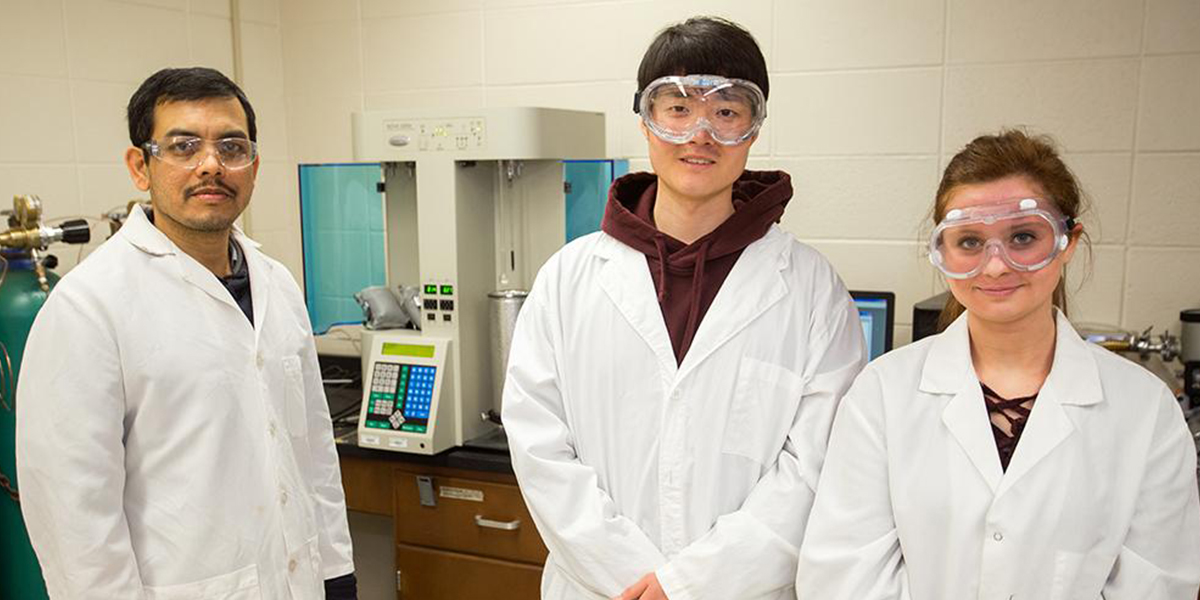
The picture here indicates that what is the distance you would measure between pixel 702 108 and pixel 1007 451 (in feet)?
2.34

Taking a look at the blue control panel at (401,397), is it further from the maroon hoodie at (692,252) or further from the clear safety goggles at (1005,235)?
the clear safety goggles at (1005,235)

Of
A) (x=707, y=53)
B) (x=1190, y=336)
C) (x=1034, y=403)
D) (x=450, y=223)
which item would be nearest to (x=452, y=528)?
(x=450, y=223)

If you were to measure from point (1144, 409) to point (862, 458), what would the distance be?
38 centimetres

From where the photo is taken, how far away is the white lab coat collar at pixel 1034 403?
4.08 ft

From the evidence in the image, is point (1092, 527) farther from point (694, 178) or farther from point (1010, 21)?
→ point (1010, 21)

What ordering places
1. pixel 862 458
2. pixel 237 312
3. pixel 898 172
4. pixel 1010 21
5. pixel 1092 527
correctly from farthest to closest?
pixel 898 172 < pixel 1010 21 < pixel 237 312 < pixel 862 458 < pixel 1092 527

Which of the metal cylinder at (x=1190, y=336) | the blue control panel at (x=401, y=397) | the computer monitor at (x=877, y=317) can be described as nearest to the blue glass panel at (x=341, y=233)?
the blue control panel at (x=401, y=397)

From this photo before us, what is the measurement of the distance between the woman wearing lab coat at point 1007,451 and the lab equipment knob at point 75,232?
6.28ft

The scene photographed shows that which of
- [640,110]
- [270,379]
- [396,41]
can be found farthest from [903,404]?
[396,41]

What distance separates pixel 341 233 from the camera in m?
2.60

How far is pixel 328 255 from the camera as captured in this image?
2.65 m

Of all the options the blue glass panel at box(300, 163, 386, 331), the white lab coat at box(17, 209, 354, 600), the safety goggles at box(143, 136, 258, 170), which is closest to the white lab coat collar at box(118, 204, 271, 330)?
the white lab coat at box(17, 209, 354, 600)

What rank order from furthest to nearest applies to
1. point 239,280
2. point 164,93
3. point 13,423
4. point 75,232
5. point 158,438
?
1. point 75,232
2. point 13,423
3. point 239,280
4. point 164,93
5. point 158,438

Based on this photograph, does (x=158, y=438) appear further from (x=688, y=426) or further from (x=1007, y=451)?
(x=1007, y=451)
